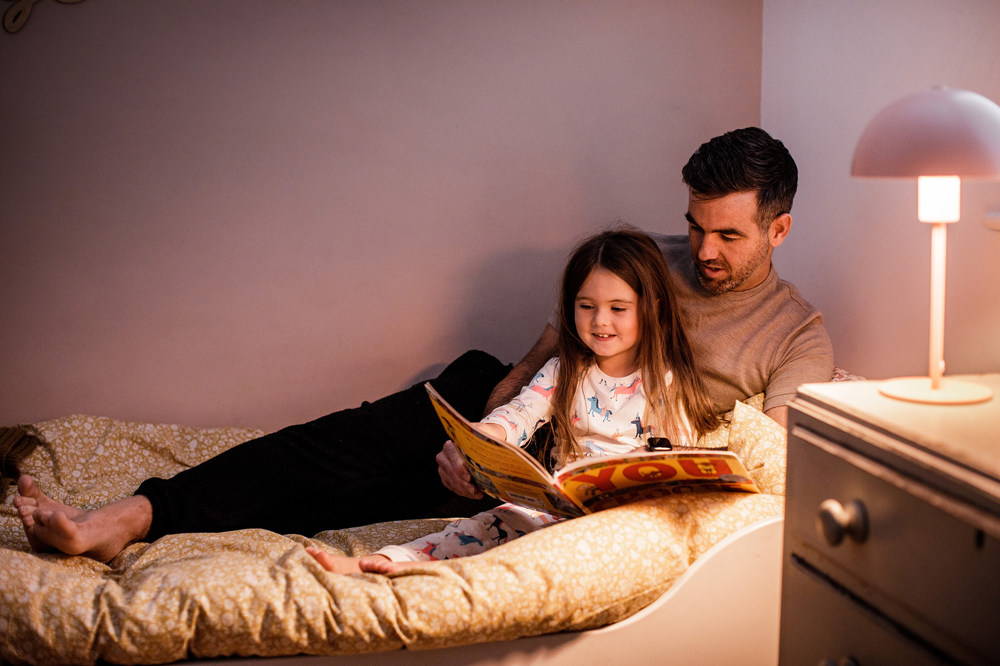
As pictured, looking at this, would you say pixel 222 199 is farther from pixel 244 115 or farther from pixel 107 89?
pixel 107 89

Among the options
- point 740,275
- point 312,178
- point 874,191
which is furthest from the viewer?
point 312,178

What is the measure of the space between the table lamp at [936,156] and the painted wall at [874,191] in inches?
22.8

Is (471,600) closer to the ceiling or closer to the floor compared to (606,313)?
closer to the floor

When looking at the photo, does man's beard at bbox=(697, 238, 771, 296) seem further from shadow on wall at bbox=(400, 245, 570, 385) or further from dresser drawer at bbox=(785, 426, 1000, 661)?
dresser drawer at bbox=(785, 426, 1000, 661)

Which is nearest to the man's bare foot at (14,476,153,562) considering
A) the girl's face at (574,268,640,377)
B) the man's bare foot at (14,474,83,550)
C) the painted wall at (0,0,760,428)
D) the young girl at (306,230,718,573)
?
the man's bare foot at (14,474,83,550)

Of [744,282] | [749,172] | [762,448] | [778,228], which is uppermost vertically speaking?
[749,172]

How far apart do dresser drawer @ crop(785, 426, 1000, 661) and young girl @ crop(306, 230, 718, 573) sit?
57 centimetres

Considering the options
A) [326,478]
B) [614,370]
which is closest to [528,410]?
[614,370]

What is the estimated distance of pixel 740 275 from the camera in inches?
66.9

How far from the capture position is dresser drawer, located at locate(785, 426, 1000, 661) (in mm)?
742

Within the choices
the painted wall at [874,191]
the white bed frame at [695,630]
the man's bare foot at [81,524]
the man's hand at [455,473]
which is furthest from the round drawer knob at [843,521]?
the man's bare foot at [81,524]

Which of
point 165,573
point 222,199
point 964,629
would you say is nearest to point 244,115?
point 222,199

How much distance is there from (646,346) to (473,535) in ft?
1.60

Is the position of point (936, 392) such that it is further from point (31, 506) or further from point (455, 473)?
point (31, 506)
